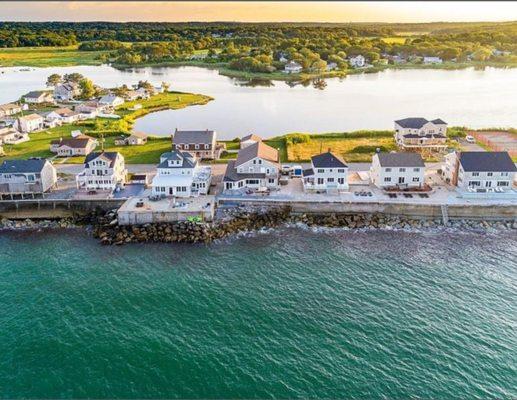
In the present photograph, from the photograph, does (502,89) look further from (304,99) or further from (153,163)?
(153,163)

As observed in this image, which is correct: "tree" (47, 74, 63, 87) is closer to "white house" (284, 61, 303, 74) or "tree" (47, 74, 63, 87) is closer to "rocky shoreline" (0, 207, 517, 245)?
"white house" (284, 61, 303, 74)

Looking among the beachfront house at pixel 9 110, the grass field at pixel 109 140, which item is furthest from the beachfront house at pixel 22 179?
the beachfront house at pixel 9 110

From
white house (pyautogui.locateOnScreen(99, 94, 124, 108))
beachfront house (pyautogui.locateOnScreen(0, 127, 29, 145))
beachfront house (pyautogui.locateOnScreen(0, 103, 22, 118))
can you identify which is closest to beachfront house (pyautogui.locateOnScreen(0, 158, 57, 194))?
beachfront house (pyautogui.locateOnScreen(0, 127, 29, 145))

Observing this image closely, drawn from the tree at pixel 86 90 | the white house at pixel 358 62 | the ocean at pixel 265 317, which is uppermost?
the white house at pixel 358 62

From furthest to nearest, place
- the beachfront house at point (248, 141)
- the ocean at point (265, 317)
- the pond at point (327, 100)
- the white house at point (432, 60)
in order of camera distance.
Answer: the white house at point (432, 60) → the pond at point (327, 100) → the beachfront house at point (248, 141) → the ocean at point (265, 317)

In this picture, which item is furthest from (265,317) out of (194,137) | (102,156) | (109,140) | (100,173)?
(109,140)

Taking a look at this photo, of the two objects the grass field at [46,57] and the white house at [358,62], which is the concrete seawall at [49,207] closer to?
the white house at [358,62]
